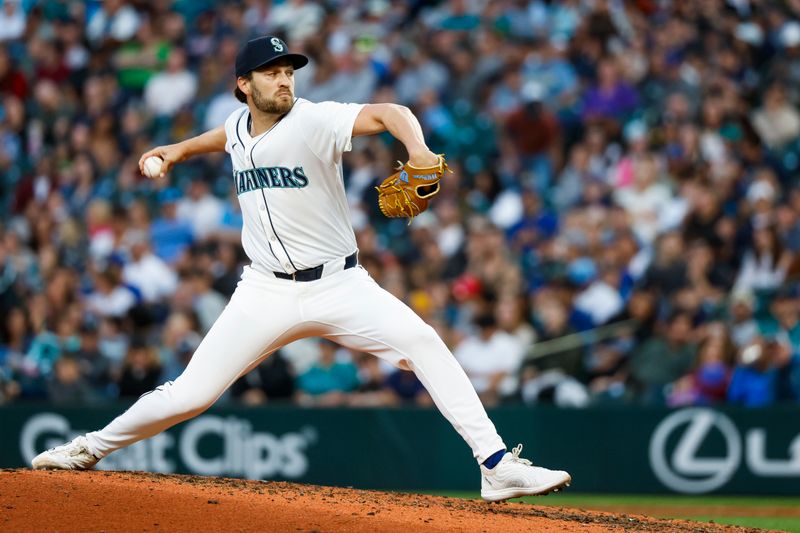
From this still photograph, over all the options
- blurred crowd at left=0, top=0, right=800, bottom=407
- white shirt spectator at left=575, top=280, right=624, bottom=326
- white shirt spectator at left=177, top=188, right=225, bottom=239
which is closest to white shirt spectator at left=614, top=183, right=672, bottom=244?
blurred crowd at left=0, top=0, right=800, bottom=407

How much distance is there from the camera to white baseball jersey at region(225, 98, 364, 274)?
18.1ft

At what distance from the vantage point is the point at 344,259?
18.7 feet

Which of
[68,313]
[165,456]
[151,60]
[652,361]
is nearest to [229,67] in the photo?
[151,60]

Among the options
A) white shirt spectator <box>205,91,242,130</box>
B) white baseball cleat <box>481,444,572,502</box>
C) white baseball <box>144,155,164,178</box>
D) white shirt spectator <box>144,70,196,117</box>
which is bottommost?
white baseball cleat <box>481,444,572,502</box>

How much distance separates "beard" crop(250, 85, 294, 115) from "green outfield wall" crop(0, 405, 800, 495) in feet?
18.5

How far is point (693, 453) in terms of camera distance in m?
10.7

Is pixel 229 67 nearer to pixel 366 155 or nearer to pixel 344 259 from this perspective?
pixel 366 155

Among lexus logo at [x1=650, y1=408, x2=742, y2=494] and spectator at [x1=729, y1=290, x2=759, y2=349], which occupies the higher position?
spectator at [x1=729, y1=290, x2=759, y2=349]

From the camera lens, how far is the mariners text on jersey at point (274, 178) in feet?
18.3

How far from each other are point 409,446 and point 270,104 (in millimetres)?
5928

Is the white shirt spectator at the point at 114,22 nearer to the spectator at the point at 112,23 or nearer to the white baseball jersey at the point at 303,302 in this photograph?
the spectator at the point at 112,23

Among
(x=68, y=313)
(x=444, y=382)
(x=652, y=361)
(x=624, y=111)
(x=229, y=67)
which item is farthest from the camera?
(x=229, y=67)

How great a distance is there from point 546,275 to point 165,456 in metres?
3.90

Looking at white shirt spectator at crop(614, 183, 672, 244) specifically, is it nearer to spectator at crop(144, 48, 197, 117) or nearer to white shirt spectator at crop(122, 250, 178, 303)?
white shirt spectator at crop(122, 250, 178, 303)
